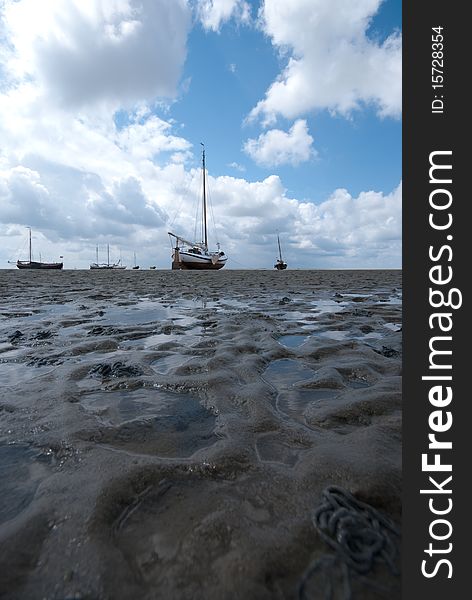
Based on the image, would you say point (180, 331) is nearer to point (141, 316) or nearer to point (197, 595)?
point (141, 316)

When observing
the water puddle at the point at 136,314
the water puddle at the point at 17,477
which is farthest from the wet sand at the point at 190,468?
the water puddle at the point at 136,314

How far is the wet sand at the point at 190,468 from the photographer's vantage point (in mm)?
1563

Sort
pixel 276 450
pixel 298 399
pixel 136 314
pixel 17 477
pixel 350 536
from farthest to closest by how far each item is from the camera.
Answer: pixel 136 314
pixel 298 399
pixel 276 450
pixel 17 477
pixel 350 536

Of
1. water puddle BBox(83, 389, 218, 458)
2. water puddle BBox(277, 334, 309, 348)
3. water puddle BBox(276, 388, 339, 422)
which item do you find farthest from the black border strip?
water puddle BBox(277, 334, 309, 348)

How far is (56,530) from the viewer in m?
1.84

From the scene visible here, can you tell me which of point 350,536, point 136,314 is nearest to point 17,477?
point 350,536

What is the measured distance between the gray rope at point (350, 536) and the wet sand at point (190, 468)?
19 mm

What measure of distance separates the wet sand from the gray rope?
19 millimetres

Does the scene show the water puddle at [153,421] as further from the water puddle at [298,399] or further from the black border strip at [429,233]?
the black border strip at [429,233]

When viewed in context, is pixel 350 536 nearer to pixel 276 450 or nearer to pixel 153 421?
pixel 276 450

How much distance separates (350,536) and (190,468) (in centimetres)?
121

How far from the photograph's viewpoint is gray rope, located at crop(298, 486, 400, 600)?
159cm

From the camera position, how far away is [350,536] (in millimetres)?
1759

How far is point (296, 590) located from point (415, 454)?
0.98 metres
